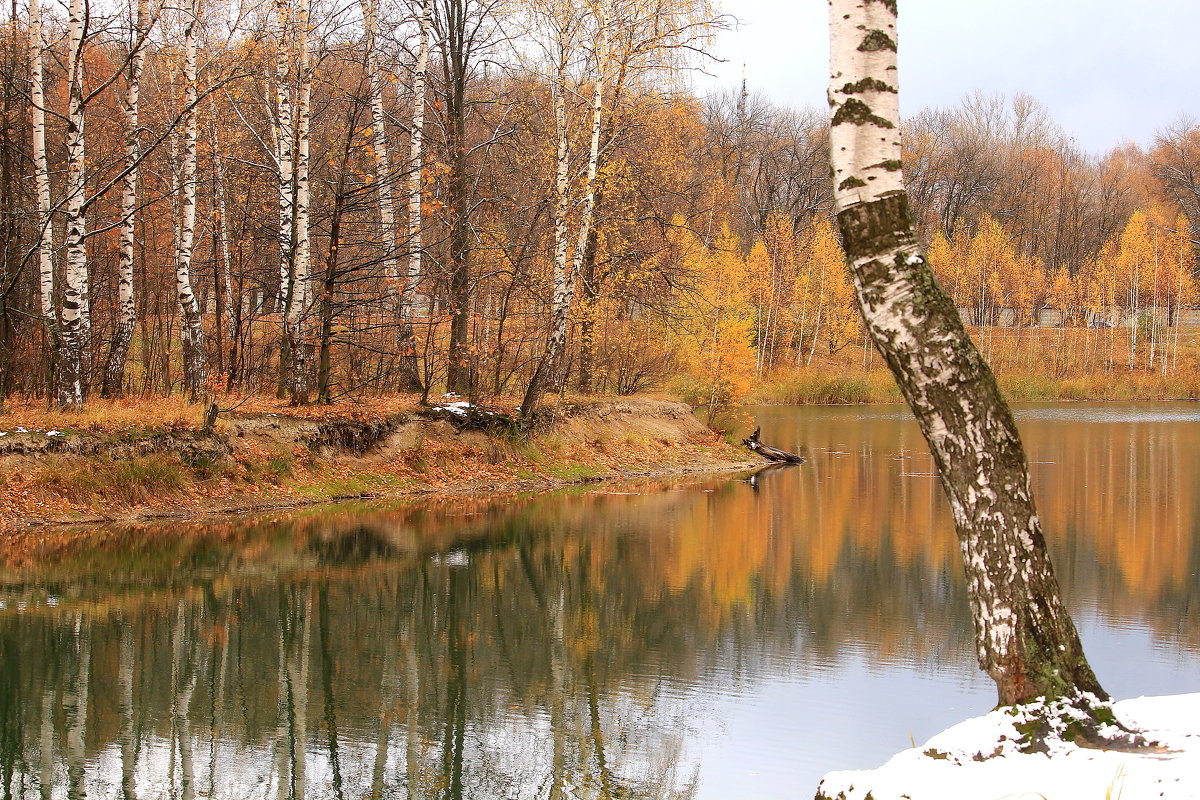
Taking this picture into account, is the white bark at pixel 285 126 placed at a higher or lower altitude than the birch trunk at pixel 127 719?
higher

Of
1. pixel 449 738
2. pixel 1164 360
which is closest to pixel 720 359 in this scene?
pixel 449 738

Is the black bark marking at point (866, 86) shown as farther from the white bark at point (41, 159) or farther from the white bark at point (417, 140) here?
the white bark at point (417, 140)

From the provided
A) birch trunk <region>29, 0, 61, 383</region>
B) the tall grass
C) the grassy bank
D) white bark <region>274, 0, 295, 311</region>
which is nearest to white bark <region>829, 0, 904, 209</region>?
birch trunk <region>29, 0, 61, 383</region>

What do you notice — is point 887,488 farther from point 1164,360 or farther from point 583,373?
point 1164,360

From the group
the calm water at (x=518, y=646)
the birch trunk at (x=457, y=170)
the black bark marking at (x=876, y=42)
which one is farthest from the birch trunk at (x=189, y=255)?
the black bark marking at (x=876, y=42)

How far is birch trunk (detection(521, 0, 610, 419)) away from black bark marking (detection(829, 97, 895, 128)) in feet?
52.7

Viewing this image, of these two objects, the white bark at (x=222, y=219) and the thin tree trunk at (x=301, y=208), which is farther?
the white bark at (x=222, y=219)

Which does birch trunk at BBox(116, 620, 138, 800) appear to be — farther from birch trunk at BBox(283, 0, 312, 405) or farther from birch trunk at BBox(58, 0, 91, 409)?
birch trunk at BBox(283, 0, 312, 405)

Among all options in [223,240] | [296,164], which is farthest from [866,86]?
[223,240]

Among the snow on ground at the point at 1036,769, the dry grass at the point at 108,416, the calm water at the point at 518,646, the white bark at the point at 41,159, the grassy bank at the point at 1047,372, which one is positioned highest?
the white bark at the point at 41,159

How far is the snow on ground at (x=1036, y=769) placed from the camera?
4.12 metres

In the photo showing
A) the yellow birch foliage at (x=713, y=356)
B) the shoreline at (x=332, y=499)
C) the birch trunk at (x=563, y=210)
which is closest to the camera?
the shoreline at (x=332, y=499)

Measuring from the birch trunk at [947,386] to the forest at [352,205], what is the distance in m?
10.1

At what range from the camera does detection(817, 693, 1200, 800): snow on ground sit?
4.12m
